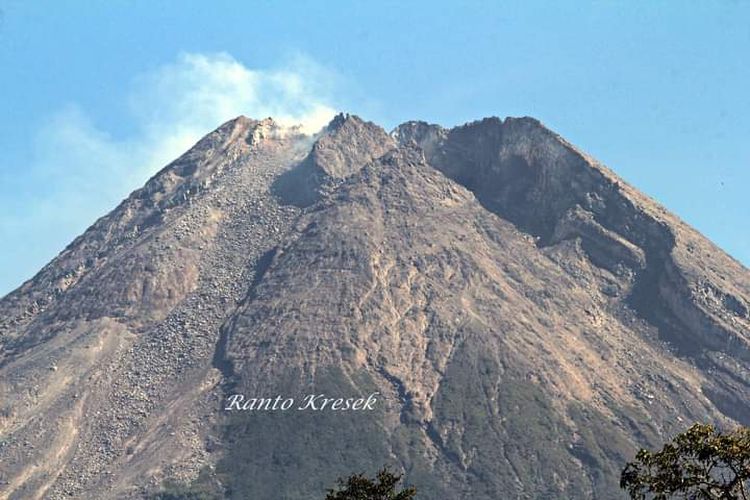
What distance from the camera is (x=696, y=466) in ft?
227

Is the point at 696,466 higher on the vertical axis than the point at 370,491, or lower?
higher

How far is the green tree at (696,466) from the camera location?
2650 inches

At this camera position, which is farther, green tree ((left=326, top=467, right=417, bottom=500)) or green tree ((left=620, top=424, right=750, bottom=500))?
green tree ((left=326, top=467, right=417, bottom=500))

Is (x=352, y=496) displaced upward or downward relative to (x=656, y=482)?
downward

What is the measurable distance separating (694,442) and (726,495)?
13.6 ft

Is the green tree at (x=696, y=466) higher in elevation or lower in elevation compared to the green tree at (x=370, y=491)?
higher

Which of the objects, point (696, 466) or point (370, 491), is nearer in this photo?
point (696, 466)

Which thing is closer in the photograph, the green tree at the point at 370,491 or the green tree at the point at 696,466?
the green tree at the point at 696,466

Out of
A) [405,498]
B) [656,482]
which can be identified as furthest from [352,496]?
[656,482]

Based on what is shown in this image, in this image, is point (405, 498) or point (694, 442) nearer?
point (694, 442)

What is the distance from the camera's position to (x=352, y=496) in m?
82.4

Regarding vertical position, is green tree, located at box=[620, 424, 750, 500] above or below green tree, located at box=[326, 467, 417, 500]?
above

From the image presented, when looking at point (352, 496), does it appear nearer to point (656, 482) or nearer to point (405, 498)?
point (405, 498)

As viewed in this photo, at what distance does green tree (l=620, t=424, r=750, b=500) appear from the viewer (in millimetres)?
67312
